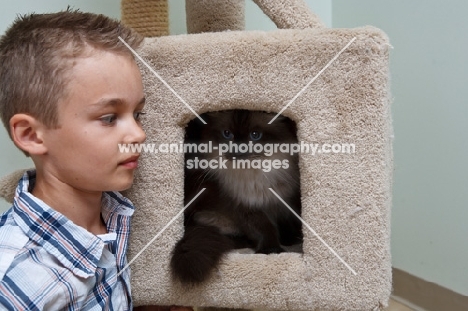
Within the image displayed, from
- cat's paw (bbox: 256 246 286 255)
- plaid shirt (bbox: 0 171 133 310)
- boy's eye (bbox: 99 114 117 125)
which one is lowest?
cat's paw (bbox: 256 246 286 255)

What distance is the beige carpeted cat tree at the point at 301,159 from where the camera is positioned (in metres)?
0.86

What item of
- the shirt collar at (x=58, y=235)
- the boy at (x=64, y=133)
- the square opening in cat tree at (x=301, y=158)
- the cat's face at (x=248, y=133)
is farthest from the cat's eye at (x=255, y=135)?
the shirt collar at (x=58, y=235)

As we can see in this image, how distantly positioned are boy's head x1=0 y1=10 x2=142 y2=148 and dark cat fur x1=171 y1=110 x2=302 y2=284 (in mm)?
416

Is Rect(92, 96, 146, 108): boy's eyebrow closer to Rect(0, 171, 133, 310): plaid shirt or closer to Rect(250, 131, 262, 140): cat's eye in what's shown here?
Rect(0, 171, 133, 310): plaid shirt

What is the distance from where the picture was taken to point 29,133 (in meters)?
0.77

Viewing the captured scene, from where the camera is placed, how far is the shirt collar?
749mm

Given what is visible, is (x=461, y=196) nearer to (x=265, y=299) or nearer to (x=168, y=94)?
(x=265, y=299)

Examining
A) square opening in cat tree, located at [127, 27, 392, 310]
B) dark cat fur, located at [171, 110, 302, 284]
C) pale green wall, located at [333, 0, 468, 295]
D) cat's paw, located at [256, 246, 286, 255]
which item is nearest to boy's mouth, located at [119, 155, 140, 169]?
square opening in cat tree, located at [127, 27, 392, 310]

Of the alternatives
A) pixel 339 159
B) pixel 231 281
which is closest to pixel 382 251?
pixel 339 159

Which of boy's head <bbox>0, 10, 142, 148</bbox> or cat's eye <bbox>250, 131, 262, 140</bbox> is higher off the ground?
boy's head <bbox>0, 10, 142, 148</bbox>

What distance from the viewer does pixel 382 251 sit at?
0.89 m

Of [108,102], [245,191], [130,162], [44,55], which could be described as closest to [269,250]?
[245,191]

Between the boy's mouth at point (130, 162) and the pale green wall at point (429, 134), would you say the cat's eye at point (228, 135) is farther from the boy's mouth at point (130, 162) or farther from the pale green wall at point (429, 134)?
the pale green wall at point (429, 134)

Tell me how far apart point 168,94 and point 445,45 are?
41.0 inches
